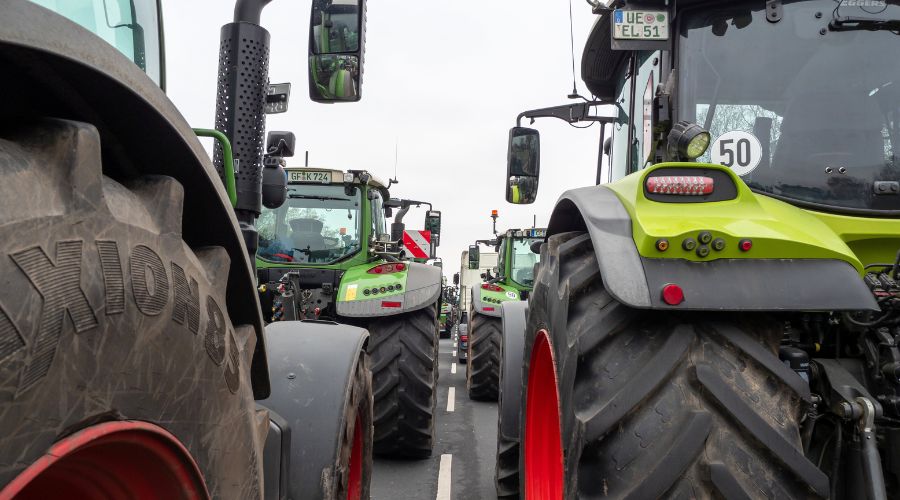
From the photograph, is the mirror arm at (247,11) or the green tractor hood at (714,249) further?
the mirror arm at (247,11)

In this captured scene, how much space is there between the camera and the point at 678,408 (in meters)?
1.77

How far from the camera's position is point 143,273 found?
39.6 inches

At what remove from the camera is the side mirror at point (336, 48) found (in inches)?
82.7

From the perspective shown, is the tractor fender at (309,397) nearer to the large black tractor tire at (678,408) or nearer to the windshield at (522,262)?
the large black tractor tire at (678,408)

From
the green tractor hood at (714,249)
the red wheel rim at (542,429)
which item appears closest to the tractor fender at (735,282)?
the green tractor hood at (714,249)

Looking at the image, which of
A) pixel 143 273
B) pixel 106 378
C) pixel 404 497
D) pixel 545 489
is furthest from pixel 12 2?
pixel 404 497

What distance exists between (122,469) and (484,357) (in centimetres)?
770

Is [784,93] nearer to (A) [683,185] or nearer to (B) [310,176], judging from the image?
(A) [683,185]

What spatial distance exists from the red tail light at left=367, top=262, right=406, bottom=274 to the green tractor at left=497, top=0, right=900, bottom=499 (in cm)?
351

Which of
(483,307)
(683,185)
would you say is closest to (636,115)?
(683,185)

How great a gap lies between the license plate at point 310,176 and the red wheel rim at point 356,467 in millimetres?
4450

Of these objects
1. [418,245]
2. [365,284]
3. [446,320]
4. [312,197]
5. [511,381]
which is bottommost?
[446,320]

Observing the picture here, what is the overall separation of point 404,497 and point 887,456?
3.88 metres

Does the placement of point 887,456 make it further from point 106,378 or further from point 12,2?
point 12,2
